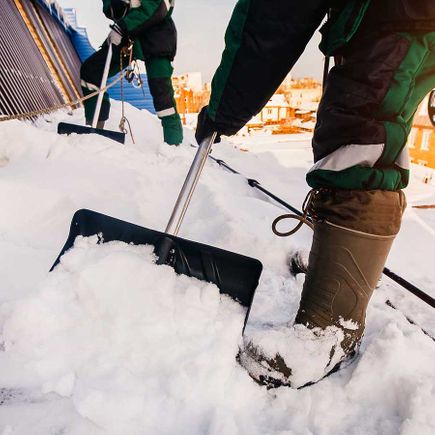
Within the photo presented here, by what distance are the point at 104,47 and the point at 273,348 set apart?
3024mm

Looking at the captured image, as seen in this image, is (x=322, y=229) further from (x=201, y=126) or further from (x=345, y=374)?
(x=201, y=126)

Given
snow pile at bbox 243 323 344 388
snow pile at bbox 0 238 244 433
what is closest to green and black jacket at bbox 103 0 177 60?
snow pile at bbox 0 238 244 433

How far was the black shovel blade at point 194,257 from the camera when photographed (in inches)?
33.6

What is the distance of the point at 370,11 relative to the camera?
62cm

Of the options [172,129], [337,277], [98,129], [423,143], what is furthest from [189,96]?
[337,277]

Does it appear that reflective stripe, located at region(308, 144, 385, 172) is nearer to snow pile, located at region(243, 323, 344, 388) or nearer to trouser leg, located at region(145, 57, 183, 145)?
snow pile, located at region(243, 323, 344, 388)

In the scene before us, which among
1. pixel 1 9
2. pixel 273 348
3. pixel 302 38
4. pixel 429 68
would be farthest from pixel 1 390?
pixel 1 9

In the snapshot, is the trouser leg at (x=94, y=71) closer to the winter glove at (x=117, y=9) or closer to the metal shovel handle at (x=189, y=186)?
the winter glove at (x=117, y=9)

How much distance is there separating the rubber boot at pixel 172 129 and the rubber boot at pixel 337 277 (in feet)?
8.53

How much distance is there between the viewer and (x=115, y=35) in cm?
271

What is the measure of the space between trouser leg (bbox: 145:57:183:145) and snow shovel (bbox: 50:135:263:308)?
2187 millimetres

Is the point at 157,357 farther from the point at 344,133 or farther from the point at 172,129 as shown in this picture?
the point at 172,129

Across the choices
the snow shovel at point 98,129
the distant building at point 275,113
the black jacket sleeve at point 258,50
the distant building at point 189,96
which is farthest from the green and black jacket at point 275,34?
the distant building at point 275,113

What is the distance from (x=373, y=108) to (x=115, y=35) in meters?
2.75
